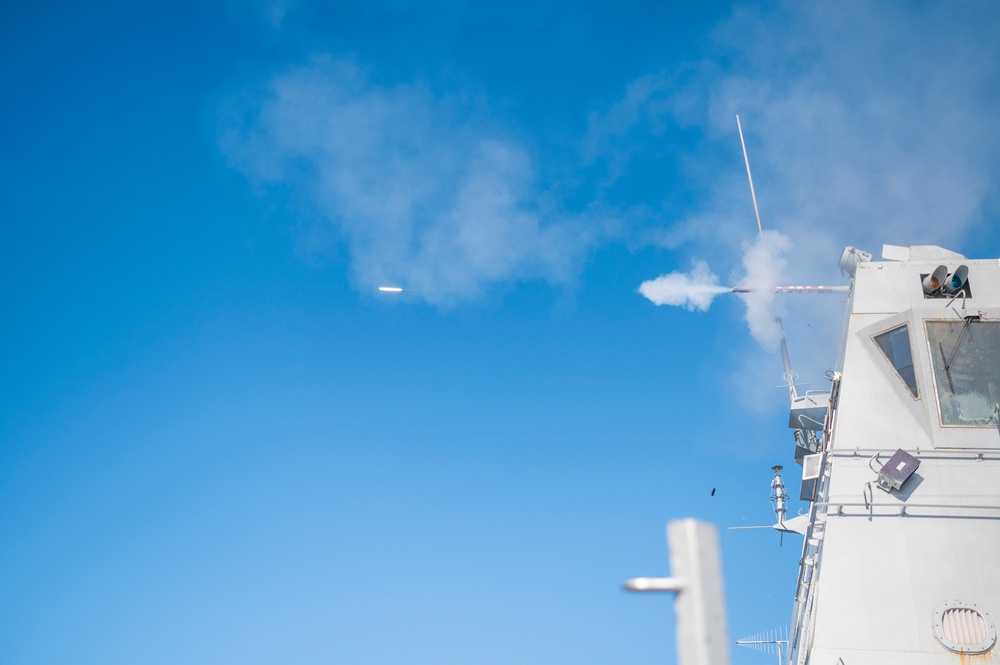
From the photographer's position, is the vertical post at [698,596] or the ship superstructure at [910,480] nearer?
the vertical post at [698,596]

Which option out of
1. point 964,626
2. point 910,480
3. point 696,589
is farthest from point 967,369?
point 696,589

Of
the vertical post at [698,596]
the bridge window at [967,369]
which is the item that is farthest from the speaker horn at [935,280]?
the vertical post at [698,596]

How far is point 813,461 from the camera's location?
16.5m

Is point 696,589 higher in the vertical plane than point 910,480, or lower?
lower

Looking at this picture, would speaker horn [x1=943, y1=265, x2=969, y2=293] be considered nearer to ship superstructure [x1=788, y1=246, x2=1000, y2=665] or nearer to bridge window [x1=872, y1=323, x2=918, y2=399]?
ship superstructure [x1=788, y1=246, x2=1000, y2=665]

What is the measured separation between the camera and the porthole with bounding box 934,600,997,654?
1124 cm

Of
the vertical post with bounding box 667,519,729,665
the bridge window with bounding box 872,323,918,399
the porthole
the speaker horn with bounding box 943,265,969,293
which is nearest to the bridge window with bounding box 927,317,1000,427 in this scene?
the bridge window with bounding box 872,323,918,399

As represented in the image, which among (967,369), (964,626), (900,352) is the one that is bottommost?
(964,626)

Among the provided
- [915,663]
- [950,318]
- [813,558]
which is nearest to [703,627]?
[915,663]

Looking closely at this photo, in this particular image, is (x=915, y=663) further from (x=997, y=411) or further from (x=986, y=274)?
(x=986, y=274)

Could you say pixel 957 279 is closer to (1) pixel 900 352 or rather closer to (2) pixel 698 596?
(1) pixel 900 352

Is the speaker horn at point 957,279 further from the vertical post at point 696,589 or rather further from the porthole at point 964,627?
the vertical post at point 696,589

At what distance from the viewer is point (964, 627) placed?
37.7 ft

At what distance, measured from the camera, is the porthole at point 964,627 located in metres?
11.2
